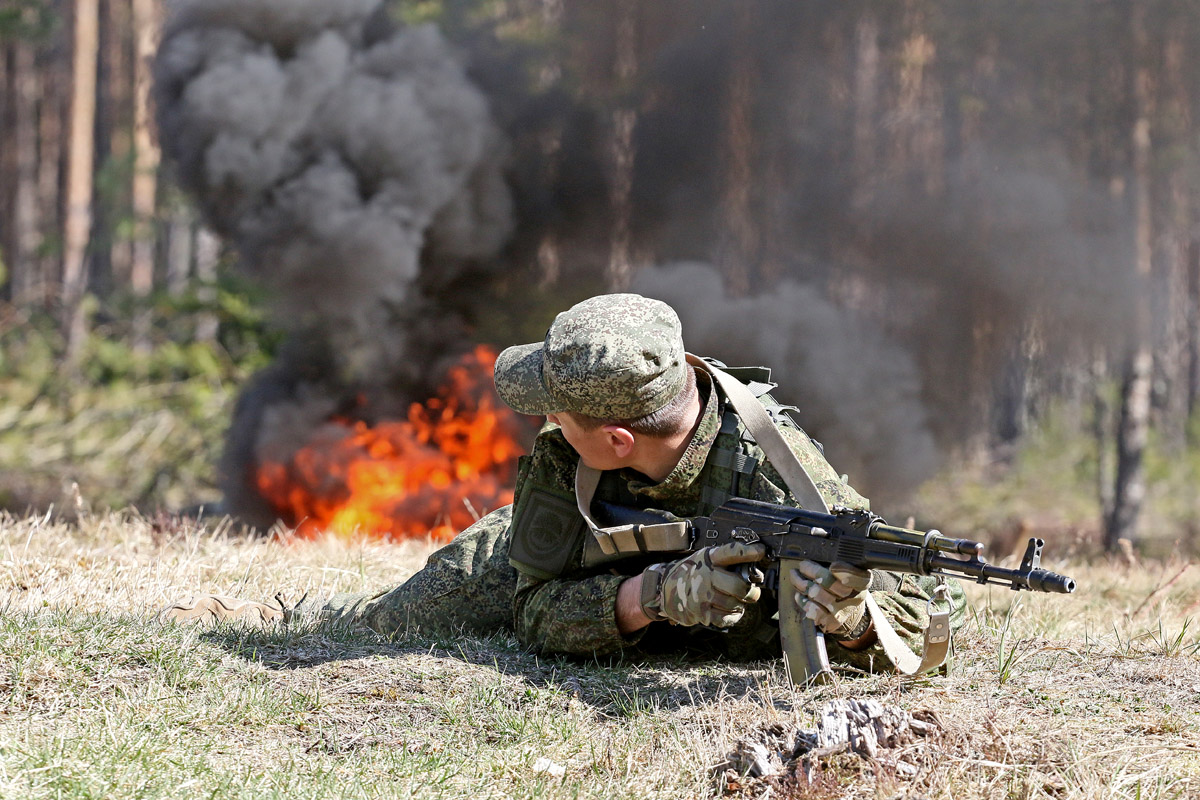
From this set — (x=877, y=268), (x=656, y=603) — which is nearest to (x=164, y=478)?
(x=877, y=268)

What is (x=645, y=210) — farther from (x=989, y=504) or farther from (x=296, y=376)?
(x=989, y=504)

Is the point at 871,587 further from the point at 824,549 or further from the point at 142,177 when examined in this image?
the point at 142,177

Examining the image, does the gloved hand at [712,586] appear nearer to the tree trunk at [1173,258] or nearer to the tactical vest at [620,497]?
the tactical vest at [620,497]

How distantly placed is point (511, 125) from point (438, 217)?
1197 mm

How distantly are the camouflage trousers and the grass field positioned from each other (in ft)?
0.83

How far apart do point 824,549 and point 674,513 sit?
27.5 inches

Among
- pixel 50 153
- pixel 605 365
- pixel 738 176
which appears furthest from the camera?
pixel 50 153

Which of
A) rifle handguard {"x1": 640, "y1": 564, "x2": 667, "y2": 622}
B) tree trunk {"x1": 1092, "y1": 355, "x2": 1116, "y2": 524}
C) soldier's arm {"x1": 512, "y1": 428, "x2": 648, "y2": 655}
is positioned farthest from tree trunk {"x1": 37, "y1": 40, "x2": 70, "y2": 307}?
rifle handguard {"x1": 640, "y1": 564, "x2": 667, "y2": 622}

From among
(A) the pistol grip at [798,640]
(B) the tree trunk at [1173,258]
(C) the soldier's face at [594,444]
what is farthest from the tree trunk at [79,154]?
(A) the pistol grip at [798,640]

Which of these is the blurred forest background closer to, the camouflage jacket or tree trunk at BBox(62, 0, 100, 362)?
tree trunk at BBox(62, 0, 100, 362)

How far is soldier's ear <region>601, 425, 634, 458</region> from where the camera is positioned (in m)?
3.13

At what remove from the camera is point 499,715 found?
289 cm

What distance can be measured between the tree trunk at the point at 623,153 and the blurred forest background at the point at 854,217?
0.02 m

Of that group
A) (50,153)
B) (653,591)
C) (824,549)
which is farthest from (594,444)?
(50,153)
